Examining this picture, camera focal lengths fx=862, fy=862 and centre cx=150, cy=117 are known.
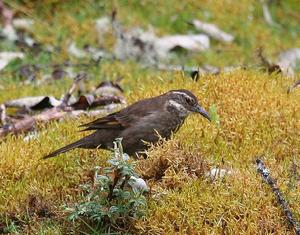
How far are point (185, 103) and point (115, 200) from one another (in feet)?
5.37

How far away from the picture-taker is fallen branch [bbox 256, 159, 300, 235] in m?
5.54

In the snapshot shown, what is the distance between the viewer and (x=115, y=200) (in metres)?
5.65

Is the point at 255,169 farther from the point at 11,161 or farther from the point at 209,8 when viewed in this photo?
the point at 209,8

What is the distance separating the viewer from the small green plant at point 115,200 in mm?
5516

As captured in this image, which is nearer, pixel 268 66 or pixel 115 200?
pixel 115 200

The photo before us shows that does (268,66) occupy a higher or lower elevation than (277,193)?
lower

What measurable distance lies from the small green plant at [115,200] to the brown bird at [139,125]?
40.9 inches

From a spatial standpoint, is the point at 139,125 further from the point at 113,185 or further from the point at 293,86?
the point at 293,86

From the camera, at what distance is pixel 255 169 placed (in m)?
6.27

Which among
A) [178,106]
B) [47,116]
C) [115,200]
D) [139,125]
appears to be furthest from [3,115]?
[115,200]

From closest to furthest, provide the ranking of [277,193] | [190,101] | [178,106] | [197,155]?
[277,193] < [197,155] < [178,106] < [190,101]

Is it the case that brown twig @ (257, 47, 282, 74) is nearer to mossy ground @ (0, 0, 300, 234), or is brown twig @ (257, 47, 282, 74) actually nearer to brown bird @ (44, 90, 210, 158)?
mossy ground @ (0, 0, 300, 234)

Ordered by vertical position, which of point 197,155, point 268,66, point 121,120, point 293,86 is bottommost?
point 268,66

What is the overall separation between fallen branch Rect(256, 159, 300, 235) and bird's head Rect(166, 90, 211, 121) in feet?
3.92
